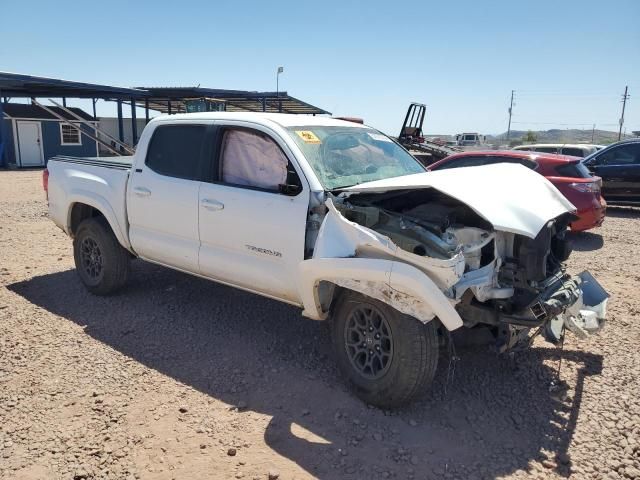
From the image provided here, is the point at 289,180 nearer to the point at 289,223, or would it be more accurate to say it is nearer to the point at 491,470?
the point at 289,223

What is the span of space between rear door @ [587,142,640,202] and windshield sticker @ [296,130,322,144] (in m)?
10.3

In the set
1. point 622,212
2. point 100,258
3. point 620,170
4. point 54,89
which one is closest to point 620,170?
point 620,170

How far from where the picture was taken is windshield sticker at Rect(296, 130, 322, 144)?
4183 millimetres

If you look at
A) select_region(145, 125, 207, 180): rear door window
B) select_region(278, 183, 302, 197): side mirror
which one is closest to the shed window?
select_region(145, 125, 207, 180): rear door window

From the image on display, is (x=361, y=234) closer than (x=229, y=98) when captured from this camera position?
Yes

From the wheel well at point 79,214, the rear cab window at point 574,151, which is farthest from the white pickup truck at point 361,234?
the rear cab window at point 574,151

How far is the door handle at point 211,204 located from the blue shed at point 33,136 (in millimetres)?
23941

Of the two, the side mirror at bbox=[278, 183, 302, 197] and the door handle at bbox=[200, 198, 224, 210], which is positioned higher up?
the side mirror at bbox=[278, 183, 302, 197]

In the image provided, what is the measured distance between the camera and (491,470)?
2955 mm

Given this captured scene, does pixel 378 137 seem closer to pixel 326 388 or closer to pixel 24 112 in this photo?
pixel 326 388

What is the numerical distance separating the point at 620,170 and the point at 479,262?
34.3 ft

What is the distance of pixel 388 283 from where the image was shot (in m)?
3.22

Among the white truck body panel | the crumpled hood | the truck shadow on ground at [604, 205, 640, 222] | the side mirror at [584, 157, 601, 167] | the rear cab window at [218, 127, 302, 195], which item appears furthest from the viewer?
the truck shadow on ground at [604, 205, 640, 222]

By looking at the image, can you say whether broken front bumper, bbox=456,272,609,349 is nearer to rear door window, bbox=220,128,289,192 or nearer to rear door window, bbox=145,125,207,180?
rear door window, bbox=220,128,289,192
